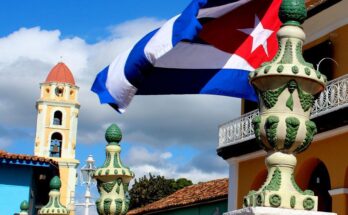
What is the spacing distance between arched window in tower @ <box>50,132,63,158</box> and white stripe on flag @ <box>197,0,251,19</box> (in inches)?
1615

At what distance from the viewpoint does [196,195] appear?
77.3 feet

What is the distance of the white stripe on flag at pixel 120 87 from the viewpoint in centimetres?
803

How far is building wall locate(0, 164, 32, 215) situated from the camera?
23812 millimetres

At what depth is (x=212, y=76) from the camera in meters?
9.41

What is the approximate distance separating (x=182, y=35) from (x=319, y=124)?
621cm

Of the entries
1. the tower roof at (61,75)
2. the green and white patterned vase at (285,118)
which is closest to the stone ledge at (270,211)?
the green and white patterned vase at (285,118)

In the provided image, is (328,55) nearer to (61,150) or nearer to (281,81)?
(281,81)

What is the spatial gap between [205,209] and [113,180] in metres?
13.8

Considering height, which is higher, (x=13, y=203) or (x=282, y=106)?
(x=13, y=203)

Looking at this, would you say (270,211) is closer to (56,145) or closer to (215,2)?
(215,2)

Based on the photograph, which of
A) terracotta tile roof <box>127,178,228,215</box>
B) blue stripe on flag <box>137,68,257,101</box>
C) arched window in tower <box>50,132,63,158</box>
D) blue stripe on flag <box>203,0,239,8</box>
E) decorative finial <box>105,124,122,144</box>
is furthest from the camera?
arched window in tower <box>50,132,63,158</box>

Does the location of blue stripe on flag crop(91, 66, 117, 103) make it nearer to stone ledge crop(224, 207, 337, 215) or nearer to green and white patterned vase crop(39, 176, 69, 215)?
green and white patterned vase crop(39, 176, 69, 215)

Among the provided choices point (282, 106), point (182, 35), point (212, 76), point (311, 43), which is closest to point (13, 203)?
point (311, 43)

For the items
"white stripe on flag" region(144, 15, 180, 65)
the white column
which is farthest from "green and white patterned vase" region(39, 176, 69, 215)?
the white column
